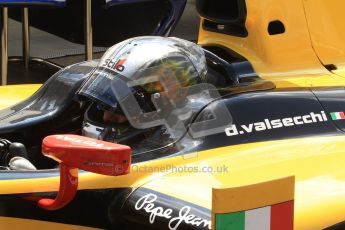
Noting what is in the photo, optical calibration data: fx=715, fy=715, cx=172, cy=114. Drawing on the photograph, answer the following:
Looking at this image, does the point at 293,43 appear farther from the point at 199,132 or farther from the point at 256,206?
the point at 256,206

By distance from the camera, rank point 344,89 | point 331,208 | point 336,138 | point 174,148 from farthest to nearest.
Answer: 1. point 344,89
2. point 336,138
3. point 174,148
4. point 331,208

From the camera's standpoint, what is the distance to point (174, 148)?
231cm

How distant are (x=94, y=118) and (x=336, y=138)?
2.76 ft

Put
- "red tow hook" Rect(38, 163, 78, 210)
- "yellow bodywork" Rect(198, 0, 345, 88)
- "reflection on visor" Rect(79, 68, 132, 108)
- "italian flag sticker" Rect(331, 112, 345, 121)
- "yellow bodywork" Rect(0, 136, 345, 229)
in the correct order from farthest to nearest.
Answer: "yellow bodywork" Rect(198, 0, 345, 88) < "italian flag sticker" Rect(331, 112, 345, 121) < "reflection on visor" Rect(79, 68, 132, 108) < "yellow bodywork" Rect(0, 136, 345, 229) < "red tow hook" Rect(38, 163, 78, 210)

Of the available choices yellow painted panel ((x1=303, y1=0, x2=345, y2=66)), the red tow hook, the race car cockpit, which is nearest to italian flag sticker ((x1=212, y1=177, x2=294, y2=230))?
the red tow hook

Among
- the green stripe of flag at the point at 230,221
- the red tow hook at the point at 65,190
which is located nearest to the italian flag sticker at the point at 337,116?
the green stripe of flag at the point at 230,221

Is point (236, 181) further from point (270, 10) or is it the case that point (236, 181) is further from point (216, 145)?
point (270, 10)

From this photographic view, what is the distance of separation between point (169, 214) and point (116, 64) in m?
0.60

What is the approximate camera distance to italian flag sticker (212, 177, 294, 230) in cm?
175

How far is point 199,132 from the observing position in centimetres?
235

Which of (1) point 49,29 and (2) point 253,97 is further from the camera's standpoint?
(1) point 49,29

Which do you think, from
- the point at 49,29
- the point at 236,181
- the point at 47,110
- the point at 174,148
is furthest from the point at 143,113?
the point at 49,29

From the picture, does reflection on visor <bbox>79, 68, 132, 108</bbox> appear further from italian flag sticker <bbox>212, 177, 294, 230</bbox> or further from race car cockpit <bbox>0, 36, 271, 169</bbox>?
italian flag sticker <bbox>212, 177, 294, 230</bbox>

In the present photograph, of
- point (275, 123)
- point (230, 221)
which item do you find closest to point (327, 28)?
point (275, 123)
